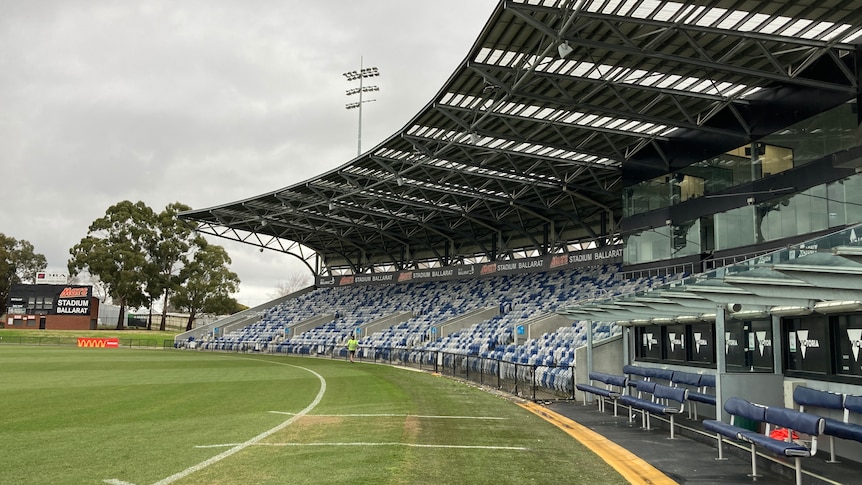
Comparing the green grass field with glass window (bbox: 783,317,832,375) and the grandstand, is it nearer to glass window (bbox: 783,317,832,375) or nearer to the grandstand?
the grandstand

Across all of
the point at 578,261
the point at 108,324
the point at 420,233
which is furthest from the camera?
the point at 108,324

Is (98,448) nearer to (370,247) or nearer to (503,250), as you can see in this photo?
(503,250)

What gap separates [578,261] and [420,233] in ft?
65.4

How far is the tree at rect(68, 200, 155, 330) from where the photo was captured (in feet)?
235

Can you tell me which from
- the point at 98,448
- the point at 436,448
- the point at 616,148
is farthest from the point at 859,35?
the point at 98,448

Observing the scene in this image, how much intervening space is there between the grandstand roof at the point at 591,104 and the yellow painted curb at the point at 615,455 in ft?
30.0

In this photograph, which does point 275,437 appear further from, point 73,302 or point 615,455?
point 73,302

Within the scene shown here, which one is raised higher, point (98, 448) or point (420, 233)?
point (420, 233)

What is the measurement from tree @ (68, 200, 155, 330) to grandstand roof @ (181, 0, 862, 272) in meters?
33.4

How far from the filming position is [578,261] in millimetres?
38812

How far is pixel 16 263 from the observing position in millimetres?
89812

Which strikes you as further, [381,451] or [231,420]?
[231,420]

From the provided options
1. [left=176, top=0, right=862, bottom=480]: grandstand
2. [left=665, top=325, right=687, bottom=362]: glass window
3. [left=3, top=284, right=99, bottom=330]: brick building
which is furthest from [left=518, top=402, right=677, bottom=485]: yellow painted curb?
[left=3, top=284, right=99, bottom=330]: brick building

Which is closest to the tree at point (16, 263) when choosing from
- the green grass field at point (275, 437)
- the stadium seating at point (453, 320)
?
the stadium seating at point (453, 320)
